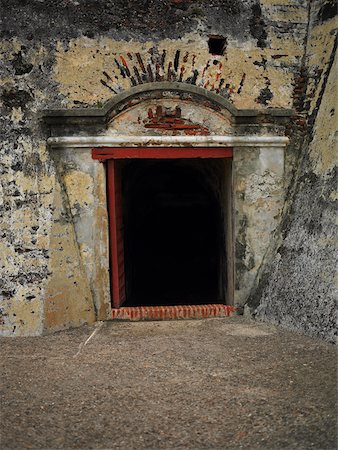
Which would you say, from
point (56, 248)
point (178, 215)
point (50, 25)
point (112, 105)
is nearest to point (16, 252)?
point (56, 248)

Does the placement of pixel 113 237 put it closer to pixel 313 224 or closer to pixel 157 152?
pixel 157 152

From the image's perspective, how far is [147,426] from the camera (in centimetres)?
317

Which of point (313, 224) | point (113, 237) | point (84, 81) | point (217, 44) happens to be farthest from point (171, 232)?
point (313, 224)

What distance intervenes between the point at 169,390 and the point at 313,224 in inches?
101

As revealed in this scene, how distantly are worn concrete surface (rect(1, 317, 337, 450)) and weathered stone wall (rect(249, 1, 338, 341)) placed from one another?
320 millimetres

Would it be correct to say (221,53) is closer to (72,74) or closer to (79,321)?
(72,74)

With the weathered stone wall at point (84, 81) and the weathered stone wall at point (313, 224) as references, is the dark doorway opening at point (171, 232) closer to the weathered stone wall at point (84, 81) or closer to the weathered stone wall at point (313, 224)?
the weathered stone wall at point (84, 81)

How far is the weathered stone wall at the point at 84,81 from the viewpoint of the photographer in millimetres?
5426

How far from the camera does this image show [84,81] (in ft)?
18.5

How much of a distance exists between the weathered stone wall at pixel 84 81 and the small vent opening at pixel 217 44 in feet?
0.23

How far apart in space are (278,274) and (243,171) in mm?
1288

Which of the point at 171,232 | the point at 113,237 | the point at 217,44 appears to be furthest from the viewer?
the point at 171,232

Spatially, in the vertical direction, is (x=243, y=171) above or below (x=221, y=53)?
below

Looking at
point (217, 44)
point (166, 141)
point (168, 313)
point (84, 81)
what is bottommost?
point (168, 313)
